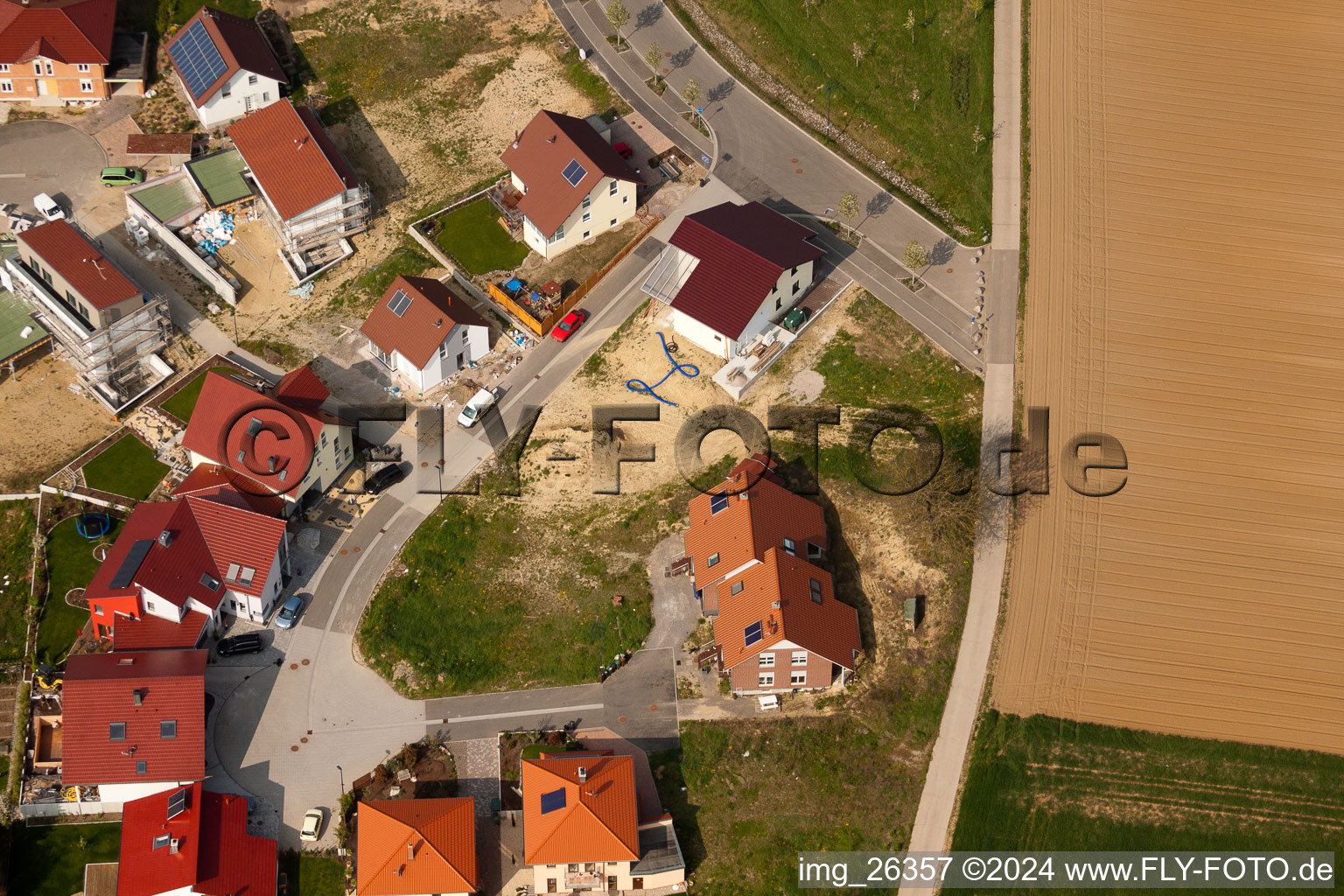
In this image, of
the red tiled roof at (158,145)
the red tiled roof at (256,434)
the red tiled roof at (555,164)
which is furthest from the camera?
the red tiled roof at (158,145)

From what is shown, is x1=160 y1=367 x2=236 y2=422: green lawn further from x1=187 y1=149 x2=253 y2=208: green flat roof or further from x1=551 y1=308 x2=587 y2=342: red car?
x1=551 y1=308 x2=587 y2=342: red car

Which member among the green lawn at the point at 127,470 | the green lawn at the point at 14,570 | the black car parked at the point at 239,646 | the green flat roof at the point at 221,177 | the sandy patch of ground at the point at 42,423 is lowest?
the black car parked at the point at 239,646

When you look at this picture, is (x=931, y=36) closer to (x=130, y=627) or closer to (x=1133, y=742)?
(x=1133, y=742)

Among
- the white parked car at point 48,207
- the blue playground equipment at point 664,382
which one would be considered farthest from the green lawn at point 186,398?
the blue playground equipment at point 664,382

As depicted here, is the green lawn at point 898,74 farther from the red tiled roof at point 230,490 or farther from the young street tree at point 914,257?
the red tiled roof at point 230,490

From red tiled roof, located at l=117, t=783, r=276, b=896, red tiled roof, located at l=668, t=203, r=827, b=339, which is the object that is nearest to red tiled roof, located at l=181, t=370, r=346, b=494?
red tiled roof, located at l=117, t=783, r=276, b=896

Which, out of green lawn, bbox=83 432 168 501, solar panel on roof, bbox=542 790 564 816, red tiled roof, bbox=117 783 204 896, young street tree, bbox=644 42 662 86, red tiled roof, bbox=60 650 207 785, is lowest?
red tiled roof, bbox=117 783 204 896

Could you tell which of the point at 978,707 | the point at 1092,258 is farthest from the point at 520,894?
the point at 1092,258
